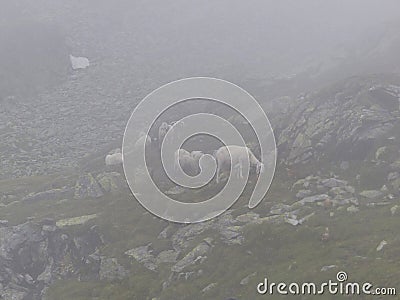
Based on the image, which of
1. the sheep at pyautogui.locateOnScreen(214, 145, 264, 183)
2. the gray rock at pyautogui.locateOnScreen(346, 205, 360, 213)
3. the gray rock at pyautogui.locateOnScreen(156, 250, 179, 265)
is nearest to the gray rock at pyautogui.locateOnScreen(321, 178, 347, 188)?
the gray rock at pyautogui.locateOnScreen(346, 205, 360, 213)

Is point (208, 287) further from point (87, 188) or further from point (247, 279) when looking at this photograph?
point (87, 188)

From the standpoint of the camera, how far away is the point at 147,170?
3881 cm

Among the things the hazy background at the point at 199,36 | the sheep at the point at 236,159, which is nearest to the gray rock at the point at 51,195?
the sheep at the point at 236,159

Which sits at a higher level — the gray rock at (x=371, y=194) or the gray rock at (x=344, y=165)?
the gray rock at (x=344, y=165)

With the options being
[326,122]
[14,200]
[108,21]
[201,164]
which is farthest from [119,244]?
[108,21]

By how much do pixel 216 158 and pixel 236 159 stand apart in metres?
1.64

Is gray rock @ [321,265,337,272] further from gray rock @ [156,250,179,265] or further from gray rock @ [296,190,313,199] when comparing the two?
gray rock @ [296,190,313,199]

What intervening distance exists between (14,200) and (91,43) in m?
52.5

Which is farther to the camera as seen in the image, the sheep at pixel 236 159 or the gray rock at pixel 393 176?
the sheep at pixel 236 159

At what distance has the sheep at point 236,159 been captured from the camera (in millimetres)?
32459

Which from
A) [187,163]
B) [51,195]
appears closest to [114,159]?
[51,195]

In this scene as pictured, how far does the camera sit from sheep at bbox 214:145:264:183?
32459 millimetres

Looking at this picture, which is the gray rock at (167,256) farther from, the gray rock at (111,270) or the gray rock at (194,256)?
the gray rock at (111,270)

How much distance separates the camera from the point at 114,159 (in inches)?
1670
